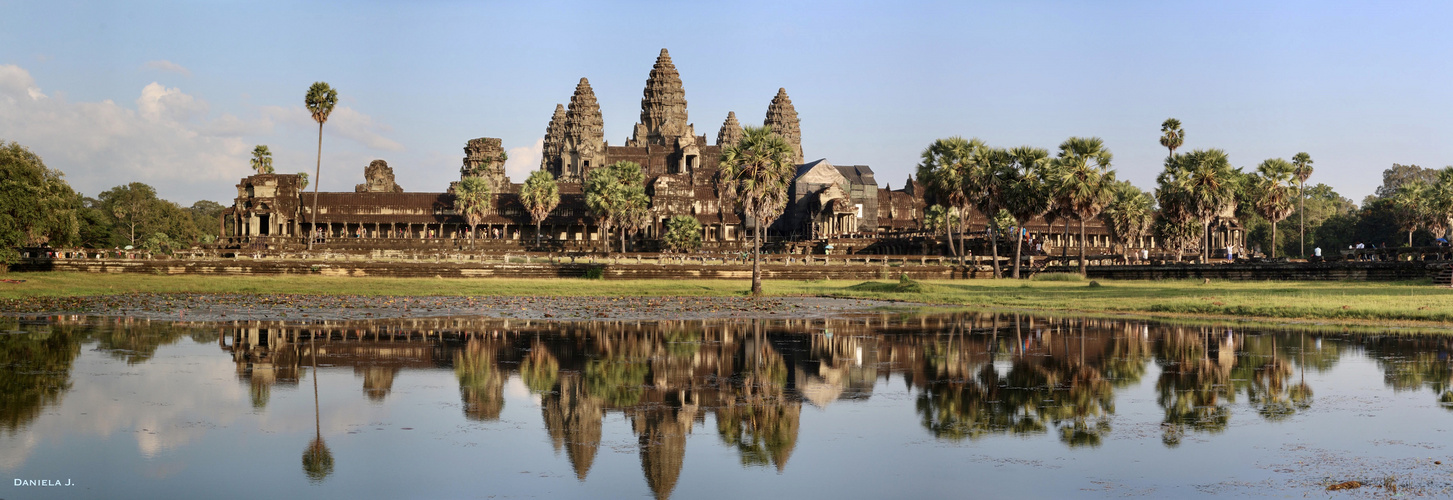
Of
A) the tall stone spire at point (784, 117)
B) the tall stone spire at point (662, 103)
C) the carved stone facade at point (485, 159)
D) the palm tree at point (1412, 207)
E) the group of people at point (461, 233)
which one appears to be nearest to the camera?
the palm tree at point (1412, 207)

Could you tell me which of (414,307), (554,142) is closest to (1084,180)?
(414,307)

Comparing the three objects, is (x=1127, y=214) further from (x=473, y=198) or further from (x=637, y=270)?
(x=473, y=198)

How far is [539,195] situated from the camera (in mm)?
100250

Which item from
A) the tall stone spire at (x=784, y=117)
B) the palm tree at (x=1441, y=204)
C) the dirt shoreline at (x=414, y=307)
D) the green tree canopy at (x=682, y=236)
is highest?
the tall stone spire at (x=784, y=117)

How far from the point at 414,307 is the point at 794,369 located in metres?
19.7

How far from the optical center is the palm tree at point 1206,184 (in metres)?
73.5

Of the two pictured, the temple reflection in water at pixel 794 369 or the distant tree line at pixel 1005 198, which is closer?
the temple reflection in water at pixel 794 369

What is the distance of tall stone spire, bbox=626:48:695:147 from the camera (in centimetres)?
15538

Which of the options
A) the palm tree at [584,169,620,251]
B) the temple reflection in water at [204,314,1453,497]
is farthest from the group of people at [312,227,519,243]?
the temple reflection in water at [204,314,1453,497]

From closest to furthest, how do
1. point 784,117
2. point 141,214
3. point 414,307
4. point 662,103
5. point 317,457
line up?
point 317,457 → point 414,307 → point 141,214 → point 662,103 → point 784,117

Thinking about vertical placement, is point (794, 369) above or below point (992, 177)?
below

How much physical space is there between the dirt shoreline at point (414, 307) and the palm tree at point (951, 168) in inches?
1263

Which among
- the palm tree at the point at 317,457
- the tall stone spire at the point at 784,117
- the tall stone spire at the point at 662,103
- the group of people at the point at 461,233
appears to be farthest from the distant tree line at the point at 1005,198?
the tall stone spire at the point at 784,117

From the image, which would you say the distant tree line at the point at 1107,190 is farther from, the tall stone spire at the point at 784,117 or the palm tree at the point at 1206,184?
the tall stone spire at the point at 784,117
